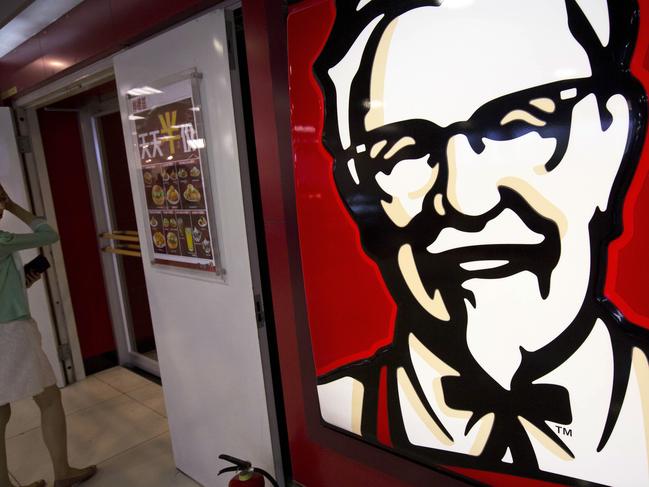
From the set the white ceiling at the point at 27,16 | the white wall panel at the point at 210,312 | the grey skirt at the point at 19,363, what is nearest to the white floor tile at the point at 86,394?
the grey skirt at the point at 19,363

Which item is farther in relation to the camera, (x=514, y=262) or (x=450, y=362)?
(x=450, y=362)

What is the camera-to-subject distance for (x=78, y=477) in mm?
2375

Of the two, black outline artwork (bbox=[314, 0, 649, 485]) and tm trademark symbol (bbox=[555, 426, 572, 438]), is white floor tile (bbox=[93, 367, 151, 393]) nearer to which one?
black outline artwork (bbox=[314, 0, 649, 485])

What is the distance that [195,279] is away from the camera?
6.27 feet

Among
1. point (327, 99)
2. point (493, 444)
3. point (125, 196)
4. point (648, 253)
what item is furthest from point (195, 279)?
point (125, 196)

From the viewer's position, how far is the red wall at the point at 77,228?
3473 millimetres

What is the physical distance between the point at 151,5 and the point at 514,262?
1.69m

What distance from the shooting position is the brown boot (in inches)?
90.9

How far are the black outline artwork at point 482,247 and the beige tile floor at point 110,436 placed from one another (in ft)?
5.72

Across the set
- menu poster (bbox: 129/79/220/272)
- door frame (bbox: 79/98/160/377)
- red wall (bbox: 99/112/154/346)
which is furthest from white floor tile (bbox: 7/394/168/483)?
menu poster (bbox: 129/79/220/272)

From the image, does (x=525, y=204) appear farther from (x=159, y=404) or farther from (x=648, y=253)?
(x=159, y=404)

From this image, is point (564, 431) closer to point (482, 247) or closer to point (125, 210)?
point (482, 247)

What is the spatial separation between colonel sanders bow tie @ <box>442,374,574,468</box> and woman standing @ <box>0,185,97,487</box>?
208cm

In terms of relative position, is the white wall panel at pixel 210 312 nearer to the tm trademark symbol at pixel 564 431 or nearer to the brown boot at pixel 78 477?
the brown boot at pixel 78 477
